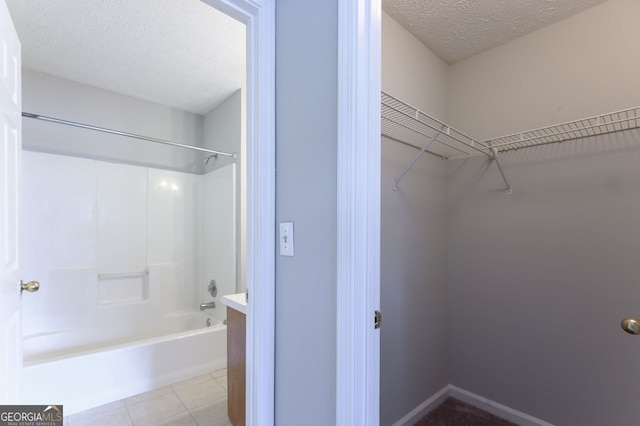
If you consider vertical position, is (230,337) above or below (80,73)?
below

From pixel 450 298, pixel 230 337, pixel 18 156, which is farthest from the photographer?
pixel 450 298

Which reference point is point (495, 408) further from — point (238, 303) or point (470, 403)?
point (238, 303)

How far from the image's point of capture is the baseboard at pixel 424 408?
5.32 ft

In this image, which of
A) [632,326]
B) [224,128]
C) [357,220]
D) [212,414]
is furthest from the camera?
[224,128]

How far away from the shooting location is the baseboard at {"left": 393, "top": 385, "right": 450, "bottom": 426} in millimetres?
1621

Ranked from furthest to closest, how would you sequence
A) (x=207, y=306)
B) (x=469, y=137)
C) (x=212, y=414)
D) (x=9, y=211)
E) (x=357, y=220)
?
(x=207, y=306)
(x=212, y=414)
(x=469, y=137)
(x=9, y=211)
(x=357, y=220)

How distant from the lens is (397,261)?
63.6 inches

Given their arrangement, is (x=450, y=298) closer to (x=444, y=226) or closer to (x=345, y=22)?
(x=444, y=226)

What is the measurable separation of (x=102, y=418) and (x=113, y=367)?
0.29 m

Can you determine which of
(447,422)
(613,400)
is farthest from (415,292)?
(613,400)

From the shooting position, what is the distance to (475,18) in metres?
1.55

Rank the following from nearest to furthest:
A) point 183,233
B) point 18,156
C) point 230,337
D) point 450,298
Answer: point 18,156, point 230,337, point 450,298, point 183,233

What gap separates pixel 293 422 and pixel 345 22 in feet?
4.14

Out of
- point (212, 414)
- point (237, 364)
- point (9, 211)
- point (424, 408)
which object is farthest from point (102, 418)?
point (424, 408)
